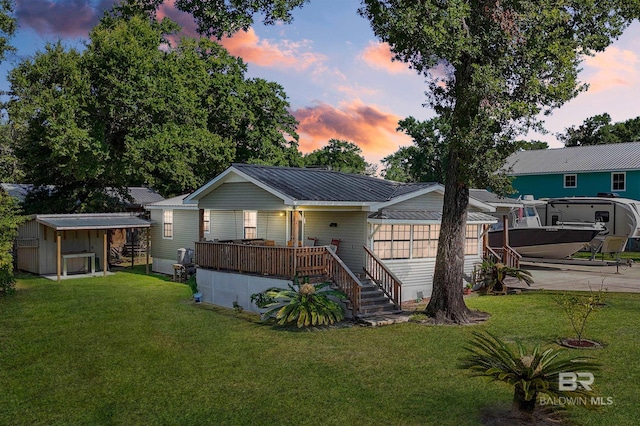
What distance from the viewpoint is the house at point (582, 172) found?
114ft

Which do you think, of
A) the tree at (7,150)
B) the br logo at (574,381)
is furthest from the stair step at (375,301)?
the tree at (7,150)

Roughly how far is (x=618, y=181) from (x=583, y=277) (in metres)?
17.3

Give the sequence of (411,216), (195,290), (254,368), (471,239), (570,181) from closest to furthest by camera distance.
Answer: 1. (254,368)
2. (411,216)
3. (195,290)
4. (471,239)
5. (570,181)

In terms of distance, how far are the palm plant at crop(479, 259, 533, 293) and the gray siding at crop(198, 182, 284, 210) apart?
8.55m

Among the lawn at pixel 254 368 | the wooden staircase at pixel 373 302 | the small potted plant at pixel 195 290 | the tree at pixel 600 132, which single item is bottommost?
the lawn at pixel 254 368

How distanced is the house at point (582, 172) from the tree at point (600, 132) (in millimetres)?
17232

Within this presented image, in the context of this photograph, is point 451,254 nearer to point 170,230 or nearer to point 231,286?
point 231,286

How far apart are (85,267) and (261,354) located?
656 inches

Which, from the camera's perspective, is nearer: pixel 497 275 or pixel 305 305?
pixel 305 305

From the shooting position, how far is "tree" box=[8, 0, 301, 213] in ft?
80.9

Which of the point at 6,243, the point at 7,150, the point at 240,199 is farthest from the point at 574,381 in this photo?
the point at 7,150

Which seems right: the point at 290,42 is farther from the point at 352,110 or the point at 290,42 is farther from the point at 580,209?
the point at 580,209

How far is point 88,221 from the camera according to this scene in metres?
22.8

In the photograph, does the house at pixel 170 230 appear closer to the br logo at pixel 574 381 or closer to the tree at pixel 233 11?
the tree at pixel 233 11
